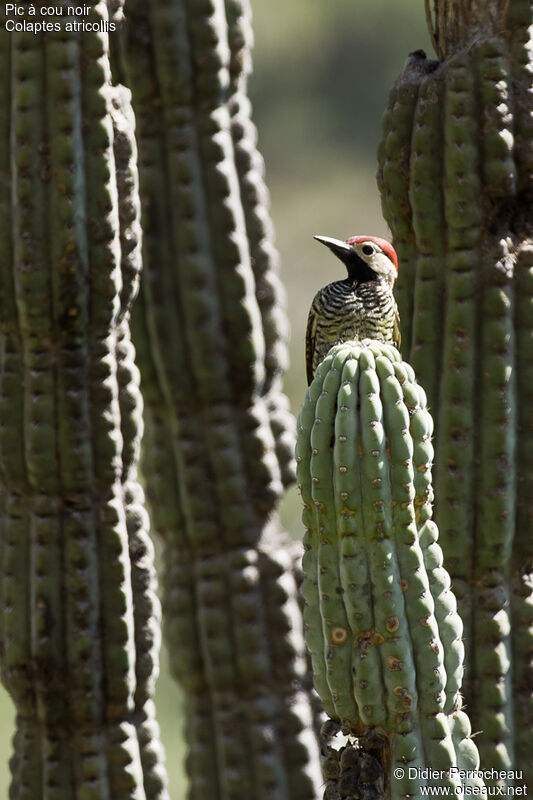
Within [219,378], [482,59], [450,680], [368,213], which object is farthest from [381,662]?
[368,213]

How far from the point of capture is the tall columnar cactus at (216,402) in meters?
5.08

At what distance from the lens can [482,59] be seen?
3.91m

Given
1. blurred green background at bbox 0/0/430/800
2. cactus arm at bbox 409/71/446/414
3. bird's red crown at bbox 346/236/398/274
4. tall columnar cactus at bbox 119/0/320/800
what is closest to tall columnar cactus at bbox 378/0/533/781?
cactus arm at bbox 409/71/446/414

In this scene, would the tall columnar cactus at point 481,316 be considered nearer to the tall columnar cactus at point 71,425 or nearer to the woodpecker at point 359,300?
the woodpecker at point 359,300

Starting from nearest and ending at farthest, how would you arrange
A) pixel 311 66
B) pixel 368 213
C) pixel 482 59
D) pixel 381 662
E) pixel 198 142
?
1. pixel 381 662
2. pixel 482 59
3. pixel 198 142
4. pixel 368 213
5. pixel 311 66

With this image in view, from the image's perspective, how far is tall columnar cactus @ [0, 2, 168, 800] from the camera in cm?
393

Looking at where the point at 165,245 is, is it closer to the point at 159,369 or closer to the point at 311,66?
the point at 159,369

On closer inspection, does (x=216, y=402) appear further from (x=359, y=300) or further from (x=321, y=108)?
(x=321, y=108)

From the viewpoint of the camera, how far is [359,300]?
3.72 m

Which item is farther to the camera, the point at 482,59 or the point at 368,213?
the point at 368,213

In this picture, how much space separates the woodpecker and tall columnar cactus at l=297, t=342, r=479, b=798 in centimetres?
84

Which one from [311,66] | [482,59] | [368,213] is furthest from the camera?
[311,66]

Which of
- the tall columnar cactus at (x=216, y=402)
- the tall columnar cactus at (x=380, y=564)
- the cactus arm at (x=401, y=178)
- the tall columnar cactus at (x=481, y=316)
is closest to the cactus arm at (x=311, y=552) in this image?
the tall columnar cactus at (x=380, y=564)

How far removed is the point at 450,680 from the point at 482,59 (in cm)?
190
